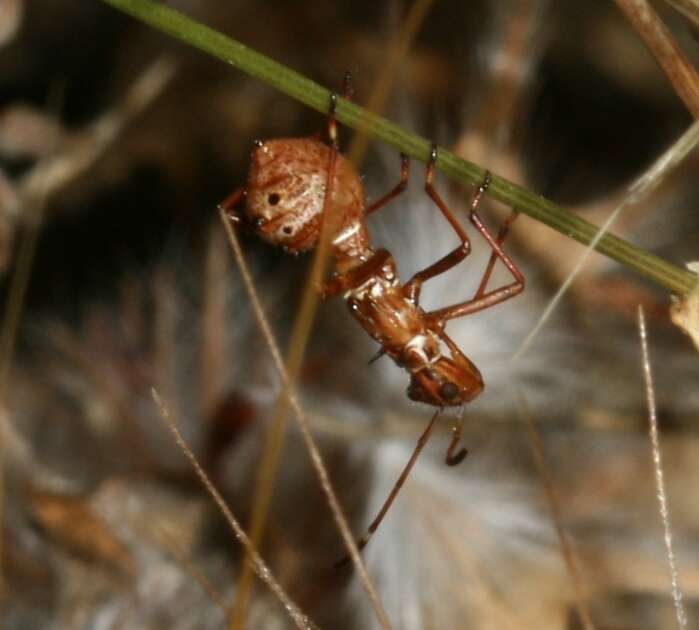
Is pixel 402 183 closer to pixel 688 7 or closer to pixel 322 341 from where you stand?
pixel 688 7

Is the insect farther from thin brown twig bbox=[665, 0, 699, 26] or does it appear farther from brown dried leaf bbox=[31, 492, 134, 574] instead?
brown dried leaf bbox=[31, 492, 134, 574]

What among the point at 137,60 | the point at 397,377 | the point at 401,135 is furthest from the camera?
the point at 137,60

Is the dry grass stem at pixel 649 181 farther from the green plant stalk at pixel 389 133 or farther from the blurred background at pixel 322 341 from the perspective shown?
the blurred background at pixel 322 341

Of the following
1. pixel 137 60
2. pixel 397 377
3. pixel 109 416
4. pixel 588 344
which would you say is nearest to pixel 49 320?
pixel 109 416

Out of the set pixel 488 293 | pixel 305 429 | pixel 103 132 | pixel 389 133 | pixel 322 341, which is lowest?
pixel 305 429

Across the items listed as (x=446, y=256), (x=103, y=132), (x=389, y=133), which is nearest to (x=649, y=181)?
(x=389, y=133)

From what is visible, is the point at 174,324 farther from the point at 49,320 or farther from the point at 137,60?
the point at 137,60
